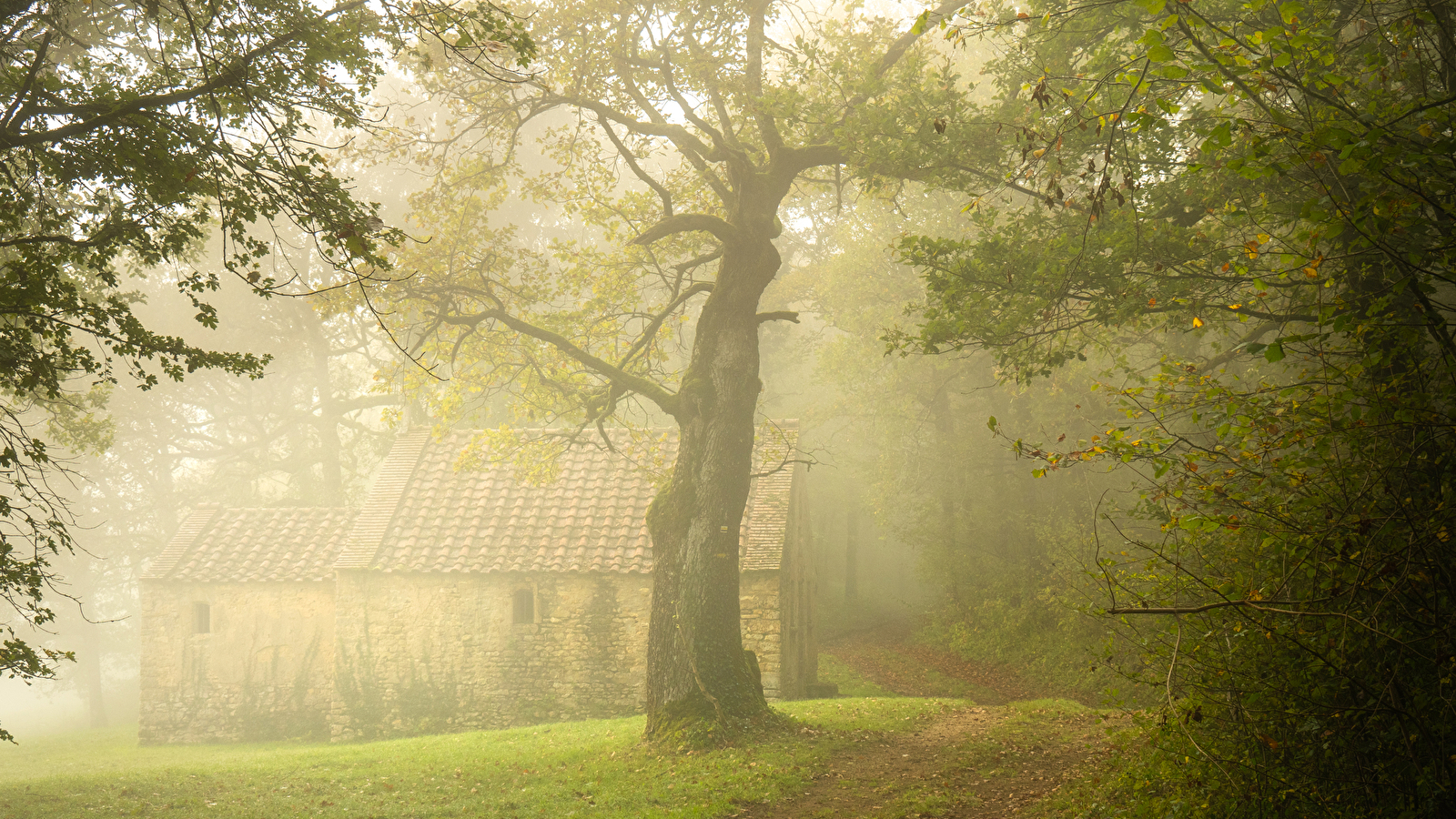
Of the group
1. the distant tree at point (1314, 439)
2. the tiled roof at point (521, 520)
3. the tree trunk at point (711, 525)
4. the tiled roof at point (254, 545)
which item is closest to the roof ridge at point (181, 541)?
the tiled roof at point (254, 545)

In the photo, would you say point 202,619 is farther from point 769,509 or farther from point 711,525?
point 711,525

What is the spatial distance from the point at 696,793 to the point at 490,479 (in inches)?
484

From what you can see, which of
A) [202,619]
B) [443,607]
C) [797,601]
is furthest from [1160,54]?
[202,619]

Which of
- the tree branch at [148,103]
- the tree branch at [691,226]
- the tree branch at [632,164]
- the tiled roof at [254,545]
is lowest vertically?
the tiled roof at [254,545]

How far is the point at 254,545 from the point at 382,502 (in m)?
4.51

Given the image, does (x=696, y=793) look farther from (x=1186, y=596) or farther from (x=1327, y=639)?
(x=1327, y=639)

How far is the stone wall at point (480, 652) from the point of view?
1645 cm

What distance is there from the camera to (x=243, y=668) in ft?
62.8

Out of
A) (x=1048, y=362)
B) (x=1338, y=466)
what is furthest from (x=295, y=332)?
(x=1338, y=466)

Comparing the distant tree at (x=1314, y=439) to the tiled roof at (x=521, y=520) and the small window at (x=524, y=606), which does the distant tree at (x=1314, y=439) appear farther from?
the small window at (x=524, y=606)

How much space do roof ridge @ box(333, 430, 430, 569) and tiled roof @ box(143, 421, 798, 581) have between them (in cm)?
3

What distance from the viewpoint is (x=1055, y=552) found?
1881 cm

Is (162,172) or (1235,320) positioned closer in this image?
(162,172)

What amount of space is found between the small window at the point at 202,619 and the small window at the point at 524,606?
819 cm
